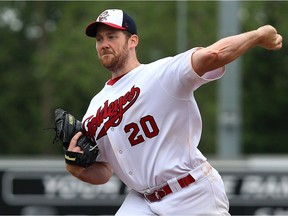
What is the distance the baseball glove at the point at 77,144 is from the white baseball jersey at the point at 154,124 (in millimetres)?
184

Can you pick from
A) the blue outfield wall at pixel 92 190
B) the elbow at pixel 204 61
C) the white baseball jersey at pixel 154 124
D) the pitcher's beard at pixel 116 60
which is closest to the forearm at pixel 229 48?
the elbow at pixel 204 61

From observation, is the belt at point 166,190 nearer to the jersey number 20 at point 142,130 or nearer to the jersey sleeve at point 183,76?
the jersey number 20 at point 142,130

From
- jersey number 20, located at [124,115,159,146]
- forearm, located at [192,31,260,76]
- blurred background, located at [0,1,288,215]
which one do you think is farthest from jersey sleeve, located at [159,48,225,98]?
blurred background, located at [0,1,288,215]

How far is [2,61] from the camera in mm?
33531

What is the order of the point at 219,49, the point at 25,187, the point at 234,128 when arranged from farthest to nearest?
the point at 234,128 < the point at 25,187 < the point at 219,49

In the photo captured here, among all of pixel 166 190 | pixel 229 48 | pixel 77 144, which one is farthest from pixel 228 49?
pixel 77 144

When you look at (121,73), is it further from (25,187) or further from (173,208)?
(25,187)

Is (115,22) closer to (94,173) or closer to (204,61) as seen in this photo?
(204,61)

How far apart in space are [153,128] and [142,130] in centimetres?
7

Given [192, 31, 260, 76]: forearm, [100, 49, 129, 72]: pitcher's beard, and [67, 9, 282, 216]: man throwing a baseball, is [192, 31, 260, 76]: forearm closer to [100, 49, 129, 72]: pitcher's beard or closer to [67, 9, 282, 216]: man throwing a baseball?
[67, 9, 282, 216]: man throwing a baseball

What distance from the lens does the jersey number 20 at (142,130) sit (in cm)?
521

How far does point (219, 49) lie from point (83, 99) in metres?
26.1

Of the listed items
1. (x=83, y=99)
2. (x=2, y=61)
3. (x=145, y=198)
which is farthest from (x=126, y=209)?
(x=2, y=61)

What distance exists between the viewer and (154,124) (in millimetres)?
5215
